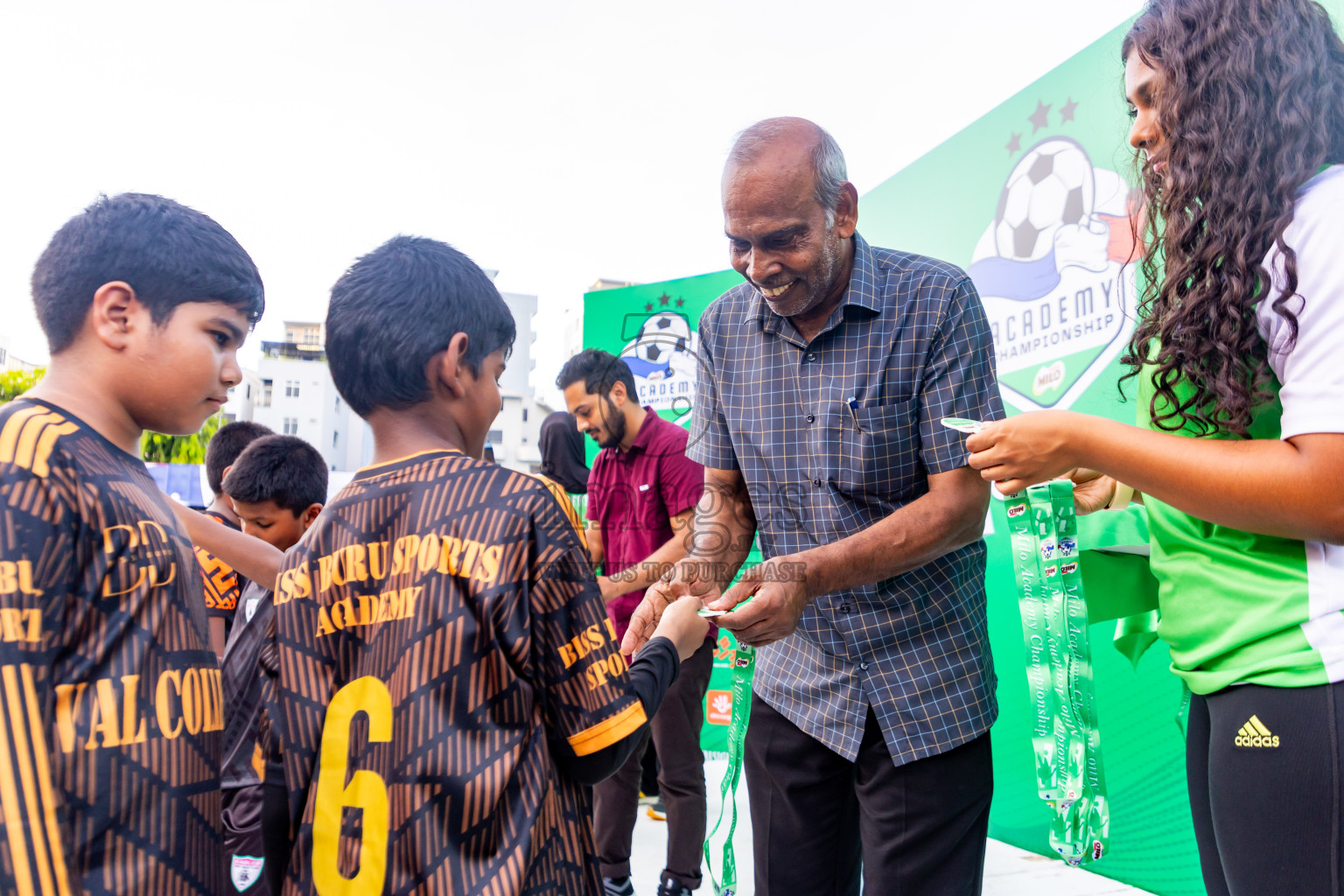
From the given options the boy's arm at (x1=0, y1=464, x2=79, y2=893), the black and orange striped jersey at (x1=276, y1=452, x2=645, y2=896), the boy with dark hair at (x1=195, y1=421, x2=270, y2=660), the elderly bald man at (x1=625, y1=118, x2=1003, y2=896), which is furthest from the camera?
the boy with dark hair at (x1=195, y1=421, x2=270, y2=660)

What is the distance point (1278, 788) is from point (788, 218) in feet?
3.60

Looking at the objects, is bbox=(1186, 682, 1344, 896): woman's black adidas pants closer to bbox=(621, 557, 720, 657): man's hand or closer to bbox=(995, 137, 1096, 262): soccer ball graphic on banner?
bbox=(621, 557, 720, 657): man's hand


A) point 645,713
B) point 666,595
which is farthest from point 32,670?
point 666,595

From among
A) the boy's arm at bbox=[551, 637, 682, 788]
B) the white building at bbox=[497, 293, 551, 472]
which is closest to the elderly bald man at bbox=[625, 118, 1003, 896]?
the boy's arm at bbox=[551, 637, 682, 788]

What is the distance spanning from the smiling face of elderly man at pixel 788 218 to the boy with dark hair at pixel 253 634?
3.76 ft

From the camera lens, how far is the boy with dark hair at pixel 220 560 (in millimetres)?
2098

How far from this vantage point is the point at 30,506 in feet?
2.89

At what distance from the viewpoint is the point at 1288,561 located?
93 cm

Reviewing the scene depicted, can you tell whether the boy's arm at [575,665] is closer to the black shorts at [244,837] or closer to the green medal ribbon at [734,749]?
the green medal ribbon at [734,749]

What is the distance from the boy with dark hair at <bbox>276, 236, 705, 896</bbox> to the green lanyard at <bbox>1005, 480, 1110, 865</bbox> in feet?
2.42

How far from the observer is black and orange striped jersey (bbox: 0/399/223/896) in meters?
0.84

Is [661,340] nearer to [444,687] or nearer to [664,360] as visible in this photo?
[664,360]

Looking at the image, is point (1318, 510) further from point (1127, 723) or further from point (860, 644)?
point (1127, 723)

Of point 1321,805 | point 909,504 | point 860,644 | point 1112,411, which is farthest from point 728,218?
point 1112,411
